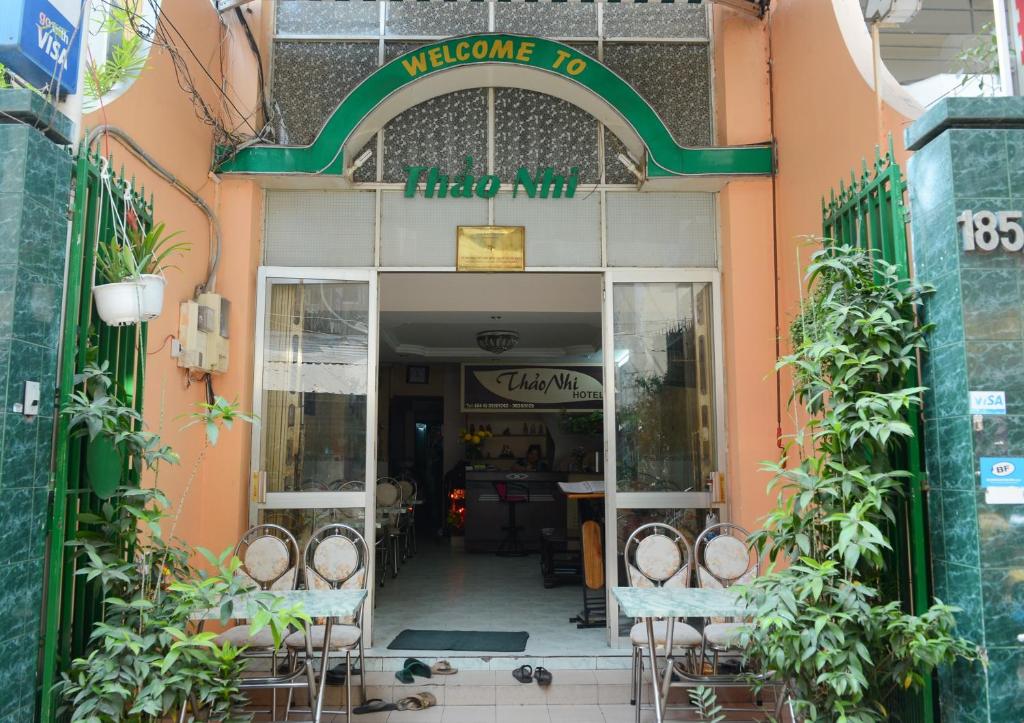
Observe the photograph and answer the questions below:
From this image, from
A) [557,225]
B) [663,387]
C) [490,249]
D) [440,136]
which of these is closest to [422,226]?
[490,249]

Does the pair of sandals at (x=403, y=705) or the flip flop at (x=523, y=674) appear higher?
the flip flop at (x=523, y=674)

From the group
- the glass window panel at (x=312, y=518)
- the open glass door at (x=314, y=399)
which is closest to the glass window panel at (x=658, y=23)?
the open glass door at (x=314, y=399)

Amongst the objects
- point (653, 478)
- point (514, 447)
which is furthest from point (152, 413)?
point (514, 447)

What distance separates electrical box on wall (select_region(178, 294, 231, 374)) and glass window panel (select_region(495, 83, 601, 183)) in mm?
2157

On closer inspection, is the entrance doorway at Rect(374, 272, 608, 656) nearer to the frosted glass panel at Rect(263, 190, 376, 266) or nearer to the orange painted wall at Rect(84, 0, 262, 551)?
the frosted glass panel at Rect(263, 190, 376, 266)

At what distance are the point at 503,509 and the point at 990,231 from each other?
25.3 ft

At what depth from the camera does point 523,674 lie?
4.68 m

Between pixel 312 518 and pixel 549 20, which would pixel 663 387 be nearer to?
pixel 312 518

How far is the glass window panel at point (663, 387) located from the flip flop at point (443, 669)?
160 cm

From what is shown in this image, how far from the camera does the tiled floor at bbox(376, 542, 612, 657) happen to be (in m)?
5.43

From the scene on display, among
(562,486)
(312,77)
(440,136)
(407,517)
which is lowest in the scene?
(407,517)

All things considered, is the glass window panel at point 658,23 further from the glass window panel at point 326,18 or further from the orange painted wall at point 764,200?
the glass window panel at point 326,18

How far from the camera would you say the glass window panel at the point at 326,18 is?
18.7 feet

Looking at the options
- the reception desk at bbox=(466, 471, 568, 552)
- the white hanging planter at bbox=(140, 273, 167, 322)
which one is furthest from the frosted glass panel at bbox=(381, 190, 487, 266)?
the reception desk at bbox=(466, 471, 568, 552)
